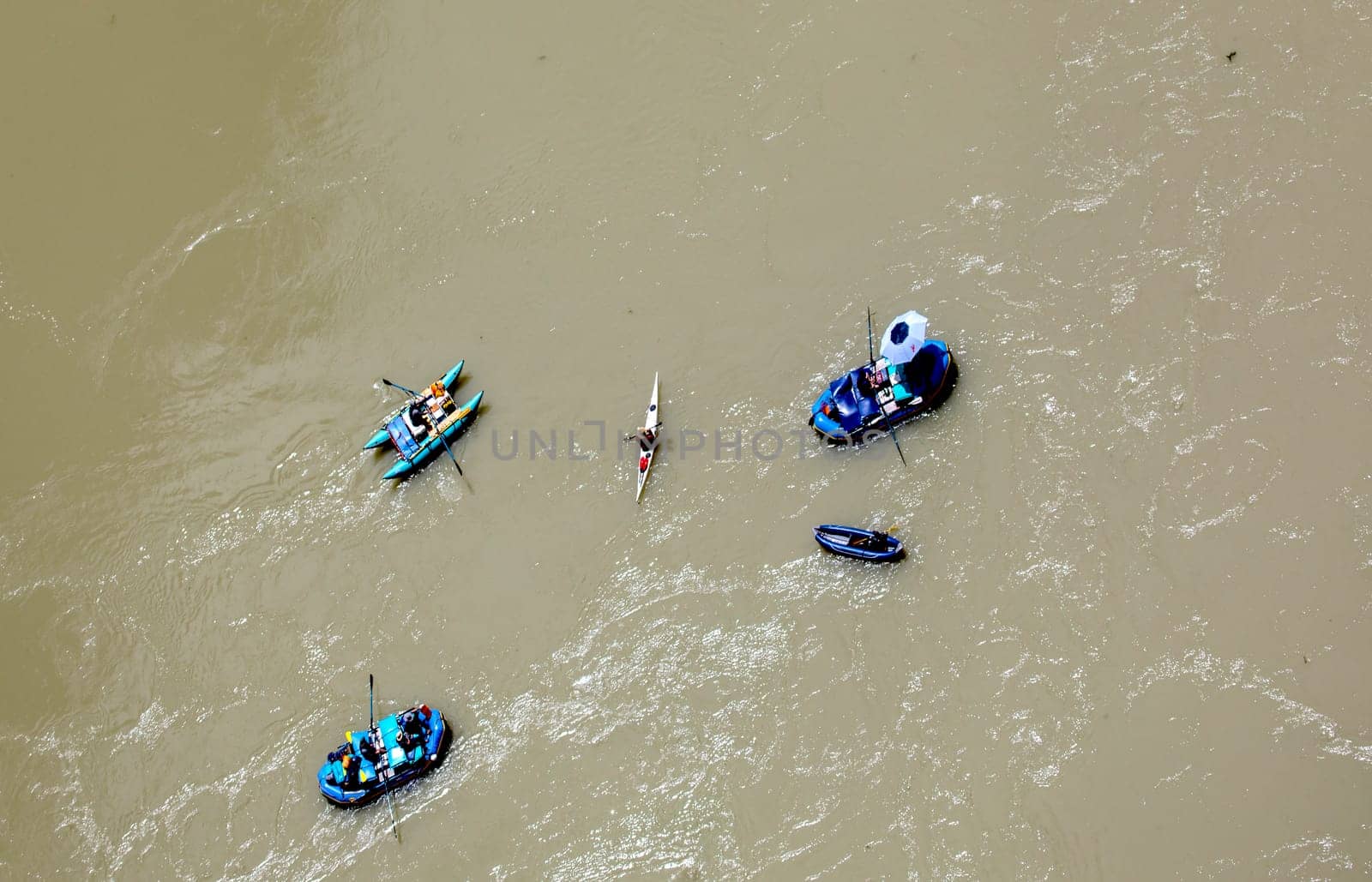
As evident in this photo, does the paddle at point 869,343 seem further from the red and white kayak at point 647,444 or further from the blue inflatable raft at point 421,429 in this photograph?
the blue inflatable raft at point 421,429

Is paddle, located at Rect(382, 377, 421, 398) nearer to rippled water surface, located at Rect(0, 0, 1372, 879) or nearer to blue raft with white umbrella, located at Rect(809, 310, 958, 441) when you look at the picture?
rippled water surface, located at Rect(0, 0, 1372, 879)

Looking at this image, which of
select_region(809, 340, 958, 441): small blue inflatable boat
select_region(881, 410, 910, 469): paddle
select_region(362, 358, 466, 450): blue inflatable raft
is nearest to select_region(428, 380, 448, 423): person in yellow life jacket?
select_region(362, 358, 466, 450): blue inflatable raft

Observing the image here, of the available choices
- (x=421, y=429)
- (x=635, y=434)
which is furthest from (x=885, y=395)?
(x=421, y=429)

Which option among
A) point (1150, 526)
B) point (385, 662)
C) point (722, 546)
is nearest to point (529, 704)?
point (385, 662)

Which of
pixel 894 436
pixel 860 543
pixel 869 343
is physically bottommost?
pixel 860 543

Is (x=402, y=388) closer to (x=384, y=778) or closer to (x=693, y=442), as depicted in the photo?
(x=693, y=442)

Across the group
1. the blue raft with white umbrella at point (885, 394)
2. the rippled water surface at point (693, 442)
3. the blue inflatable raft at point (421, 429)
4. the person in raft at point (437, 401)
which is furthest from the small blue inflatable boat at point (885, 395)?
the person in raft at point (437, 401)
